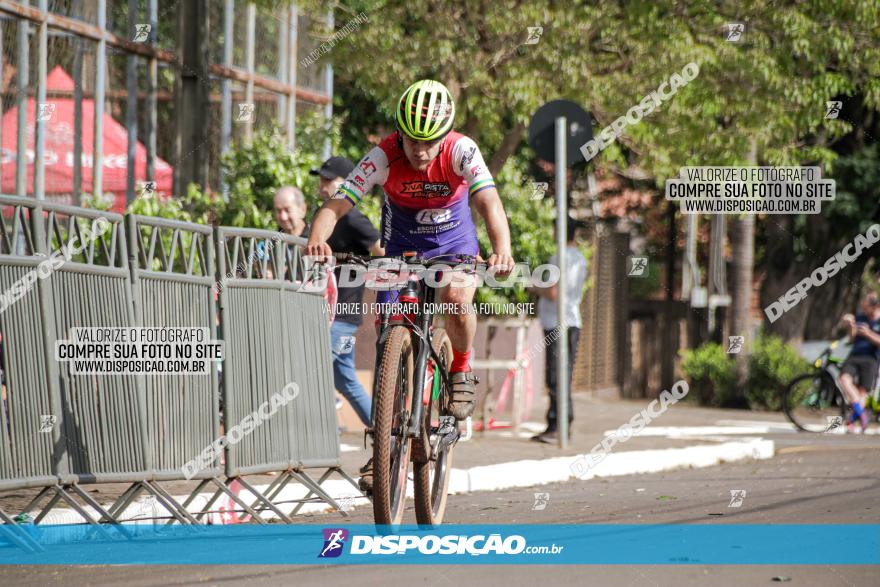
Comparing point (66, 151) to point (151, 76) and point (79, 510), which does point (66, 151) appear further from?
point (79, 510)

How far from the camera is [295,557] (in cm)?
628

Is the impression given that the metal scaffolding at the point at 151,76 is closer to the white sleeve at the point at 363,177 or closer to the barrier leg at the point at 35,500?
the white sleeve at the point at 363,177

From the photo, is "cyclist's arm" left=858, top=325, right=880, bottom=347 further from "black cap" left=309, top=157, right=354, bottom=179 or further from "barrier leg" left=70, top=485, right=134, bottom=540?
"barrier leg" left=70, top=485, right=134, bottom=540

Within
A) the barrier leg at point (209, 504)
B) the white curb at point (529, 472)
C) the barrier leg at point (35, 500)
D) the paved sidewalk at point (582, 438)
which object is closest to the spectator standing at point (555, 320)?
the paved sidewalk at point (582, 438)

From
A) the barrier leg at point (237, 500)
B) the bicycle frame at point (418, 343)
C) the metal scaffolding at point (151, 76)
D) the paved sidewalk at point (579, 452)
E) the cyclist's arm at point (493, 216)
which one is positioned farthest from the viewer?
the metal scaffolding at point (151, 76)

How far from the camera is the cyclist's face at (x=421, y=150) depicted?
6906 millimetres

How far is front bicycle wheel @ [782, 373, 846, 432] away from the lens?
59.6 ft

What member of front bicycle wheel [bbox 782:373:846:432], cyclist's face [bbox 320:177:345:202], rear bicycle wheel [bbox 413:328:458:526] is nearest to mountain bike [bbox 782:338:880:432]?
front bicycle wheel [bbox 782:373:846:432]

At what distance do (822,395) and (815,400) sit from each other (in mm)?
110

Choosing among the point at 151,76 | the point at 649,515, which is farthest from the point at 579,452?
the point at 151,76

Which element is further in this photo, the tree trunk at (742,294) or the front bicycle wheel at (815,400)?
the tree trunk at (742,294)

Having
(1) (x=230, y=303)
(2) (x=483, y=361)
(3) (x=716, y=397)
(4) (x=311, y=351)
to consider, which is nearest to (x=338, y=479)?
(4) (x=311, y=351)

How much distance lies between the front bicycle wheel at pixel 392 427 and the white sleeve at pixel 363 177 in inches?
32.1

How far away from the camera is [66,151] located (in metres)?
14.6
